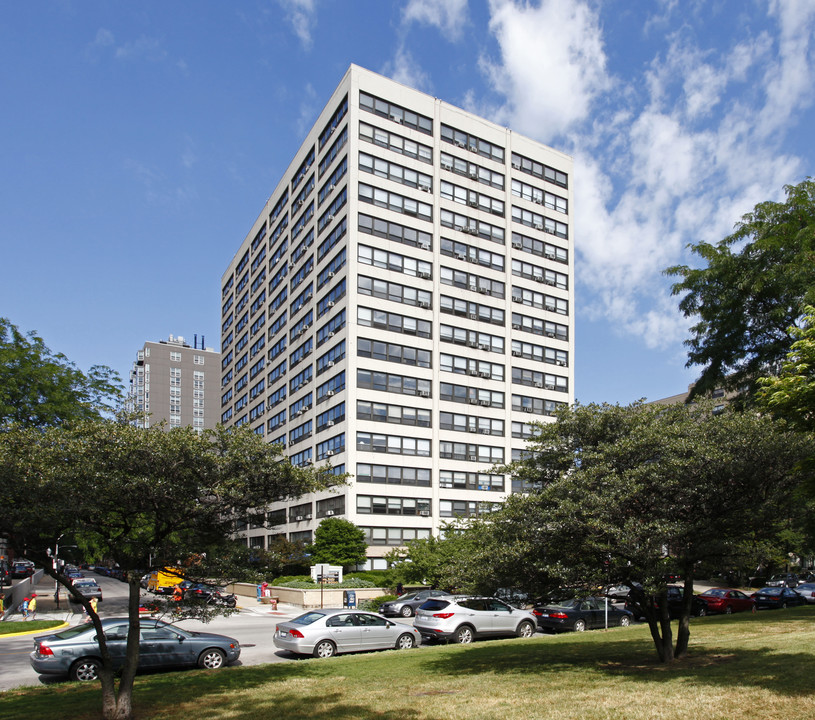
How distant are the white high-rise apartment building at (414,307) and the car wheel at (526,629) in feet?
92.0

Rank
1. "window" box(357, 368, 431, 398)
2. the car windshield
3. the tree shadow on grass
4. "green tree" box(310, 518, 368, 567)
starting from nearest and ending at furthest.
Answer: the tree shadow on grass, the car windshield, "green tree" box(310, 518, 368, 567), "window" box(357, 368, 431, 398)

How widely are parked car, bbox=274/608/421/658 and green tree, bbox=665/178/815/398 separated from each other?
1652 cm

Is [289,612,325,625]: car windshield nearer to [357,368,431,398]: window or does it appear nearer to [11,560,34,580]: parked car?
[357,368,431,398]: window

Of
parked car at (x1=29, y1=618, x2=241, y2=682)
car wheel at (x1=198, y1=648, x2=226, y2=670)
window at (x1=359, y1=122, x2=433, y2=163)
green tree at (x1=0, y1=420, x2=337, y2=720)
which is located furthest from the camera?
window at (x1=359, y1=122, x2=433, y2=163)

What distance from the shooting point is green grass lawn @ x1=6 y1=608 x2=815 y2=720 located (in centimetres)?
1119

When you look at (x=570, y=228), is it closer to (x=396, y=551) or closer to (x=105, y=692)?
(x=396, y=551)

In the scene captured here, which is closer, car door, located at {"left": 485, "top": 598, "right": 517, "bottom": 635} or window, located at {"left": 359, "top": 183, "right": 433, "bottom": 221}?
car door, located at {"left": 485, "top": 598, "right": 517, "bottom": 635}

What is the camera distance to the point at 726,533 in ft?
51.9

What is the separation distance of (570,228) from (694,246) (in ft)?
129

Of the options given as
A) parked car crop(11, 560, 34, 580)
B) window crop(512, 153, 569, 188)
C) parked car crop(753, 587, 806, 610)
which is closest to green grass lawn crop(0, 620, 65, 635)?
parked car crop(753, 587, 806, 610)

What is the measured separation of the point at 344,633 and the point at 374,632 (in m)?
1.04

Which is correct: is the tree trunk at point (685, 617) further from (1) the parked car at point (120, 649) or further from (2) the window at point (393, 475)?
(2) the window at point (393, 475)

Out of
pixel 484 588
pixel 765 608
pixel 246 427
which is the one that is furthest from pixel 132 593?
pixel 765 608

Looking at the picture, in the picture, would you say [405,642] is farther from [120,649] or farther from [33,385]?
[33,385]
